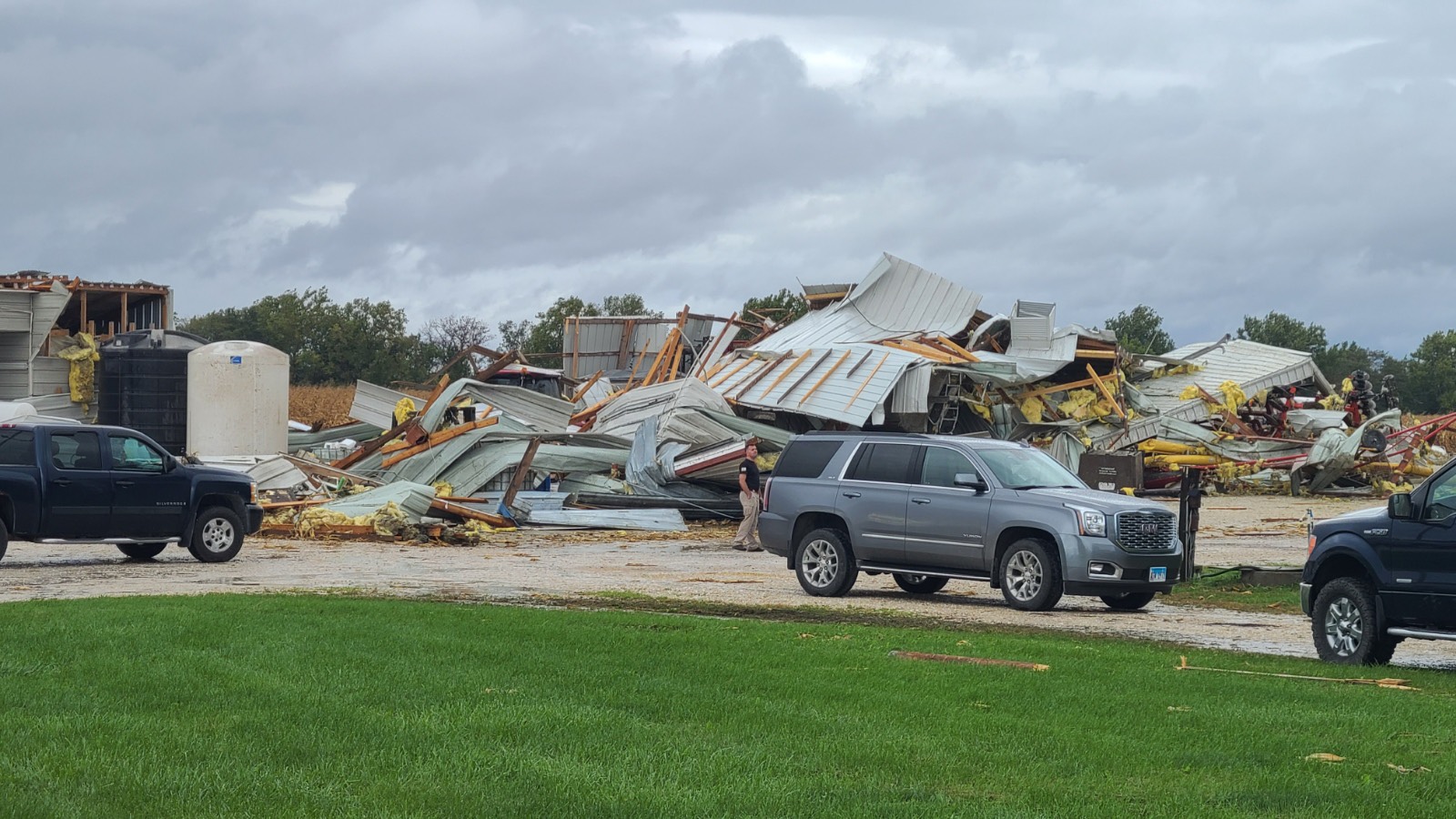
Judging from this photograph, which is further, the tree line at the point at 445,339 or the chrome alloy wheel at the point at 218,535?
the tree line at the point at 445,339

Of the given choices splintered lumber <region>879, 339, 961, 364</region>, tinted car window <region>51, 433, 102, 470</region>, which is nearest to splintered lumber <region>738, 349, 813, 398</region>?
splintered lumber <region>879, 339, 961, 364</region>

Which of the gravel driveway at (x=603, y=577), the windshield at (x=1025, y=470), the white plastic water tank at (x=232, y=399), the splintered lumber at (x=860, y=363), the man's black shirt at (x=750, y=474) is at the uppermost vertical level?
the splintered lumber at (x=860, y=363)

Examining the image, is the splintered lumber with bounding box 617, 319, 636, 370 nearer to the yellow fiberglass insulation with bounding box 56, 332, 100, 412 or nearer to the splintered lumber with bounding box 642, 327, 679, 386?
the splintered lumber with bounding box 642, 327, 679, 386

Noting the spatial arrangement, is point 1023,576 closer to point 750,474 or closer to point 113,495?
point 750,474

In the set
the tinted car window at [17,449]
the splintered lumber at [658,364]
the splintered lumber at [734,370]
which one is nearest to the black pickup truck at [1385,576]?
the tinted car window at [17,449]

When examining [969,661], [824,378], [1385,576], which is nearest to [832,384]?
[824,378]

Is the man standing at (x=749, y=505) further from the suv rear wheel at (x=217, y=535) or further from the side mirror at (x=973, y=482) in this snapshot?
the side mirror at (x=973, y=482)

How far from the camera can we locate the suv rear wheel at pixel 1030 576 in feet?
55.1

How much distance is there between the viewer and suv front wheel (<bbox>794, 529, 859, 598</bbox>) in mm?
18359

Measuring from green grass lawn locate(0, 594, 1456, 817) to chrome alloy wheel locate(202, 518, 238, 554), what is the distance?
995 centimetres

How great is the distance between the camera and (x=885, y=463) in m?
18.5

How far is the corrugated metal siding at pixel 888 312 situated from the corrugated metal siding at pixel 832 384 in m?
2.79

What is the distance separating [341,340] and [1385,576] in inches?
3170

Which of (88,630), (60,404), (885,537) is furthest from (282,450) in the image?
(88,630)
